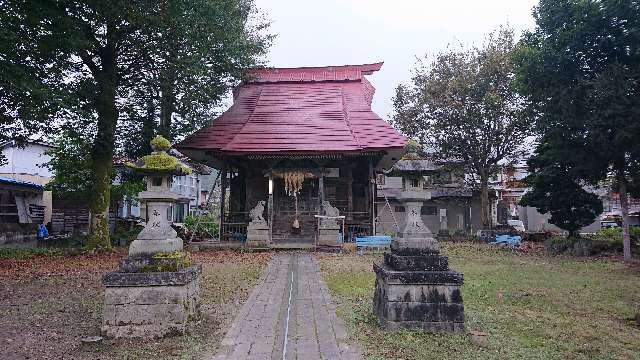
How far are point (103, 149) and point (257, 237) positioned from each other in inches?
266

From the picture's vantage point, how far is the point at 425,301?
6492mm

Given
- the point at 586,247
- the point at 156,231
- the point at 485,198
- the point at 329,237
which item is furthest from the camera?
the point at 485,198

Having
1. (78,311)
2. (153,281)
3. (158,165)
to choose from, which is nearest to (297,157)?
(78,311)

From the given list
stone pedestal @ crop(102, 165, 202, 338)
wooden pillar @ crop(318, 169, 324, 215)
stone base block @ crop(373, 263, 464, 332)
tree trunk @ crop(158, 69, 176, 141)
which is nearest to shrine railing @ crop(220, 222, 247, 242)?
wooden pillar @ crop(318, 169, 324, 215)

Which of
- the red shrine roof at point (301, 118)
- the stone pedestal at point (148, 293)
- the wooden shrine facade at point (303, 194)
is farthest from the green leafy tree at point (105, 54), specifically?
the stone pedestal at point (148, 293)

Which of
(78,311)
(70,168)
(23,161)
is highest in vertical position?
(23,161)

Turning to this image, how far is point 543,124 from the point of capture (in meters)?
17.4

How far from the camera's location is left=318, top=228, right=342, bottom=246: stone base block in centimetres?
1840

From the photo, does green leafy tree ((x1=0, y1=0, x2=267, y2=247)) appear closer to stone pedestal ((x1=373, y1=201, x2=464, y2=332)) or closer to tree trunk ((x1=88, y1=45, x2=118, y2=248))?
tree trunk ((x1=88, y1=45, x2=118, y2=248))

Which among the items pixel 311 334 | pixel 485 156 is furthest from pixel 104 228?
pixel 485 156

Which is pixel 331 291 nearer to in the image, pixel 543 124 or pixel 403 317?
pixel 403 317

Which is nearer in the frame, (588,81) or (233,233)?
(588,81)

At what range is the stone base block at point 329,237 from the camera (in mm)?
18405

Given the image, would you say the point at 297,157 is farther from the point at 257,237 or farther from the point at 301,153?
the point at 257,237
